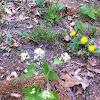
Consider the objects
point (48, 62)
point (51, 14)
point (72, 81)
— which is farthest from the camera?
point (51, 14)

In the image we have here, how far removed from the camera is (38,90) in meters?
1.17

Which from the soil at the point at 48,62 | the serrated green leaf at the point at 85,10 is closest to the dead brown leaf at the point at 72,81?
the soil at the point at 48,62

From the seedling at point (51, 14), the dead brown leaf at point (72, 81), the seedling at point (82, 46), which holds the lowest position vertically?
the dead brown leaf at point (72, 81)

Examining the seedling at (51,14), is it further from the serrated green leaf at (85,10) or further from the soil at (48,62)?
the serrated green leaf at (85,10)

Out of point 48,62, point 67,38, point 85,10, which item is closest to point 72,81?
point 48,62

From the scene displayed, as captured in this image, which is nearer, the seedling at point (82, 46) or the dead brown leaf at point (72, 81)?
the dead brown leaf at point (72, 81)

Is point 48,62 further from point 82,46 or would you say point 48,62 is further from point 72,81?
point 82,46

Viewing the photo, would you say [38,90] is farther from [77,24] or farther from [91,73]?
[77,24]

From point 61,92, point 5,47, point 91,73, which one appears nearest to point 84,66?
point 91,73

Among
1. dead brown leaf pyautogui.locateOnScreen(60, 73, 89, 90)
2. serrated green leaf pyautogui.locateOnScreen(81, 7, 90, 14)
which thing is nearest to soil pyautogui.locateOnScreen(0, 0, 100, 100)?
dead brown leaf pyautogui.locateOnScreen(60, 73, 89, 90)

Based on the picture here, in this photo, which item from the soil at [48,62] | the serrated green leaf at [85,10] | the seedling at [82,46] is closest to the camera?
the soil at [48,62]

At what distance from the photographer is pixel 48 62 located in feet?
6.62

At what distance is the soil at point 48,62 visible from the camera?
4.82 ft

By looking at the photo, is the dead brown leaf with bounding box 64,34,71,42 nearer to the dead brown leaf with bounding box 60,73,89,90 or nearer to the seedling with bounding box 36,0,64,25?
the seedling with bounding box 36,0,64,25
